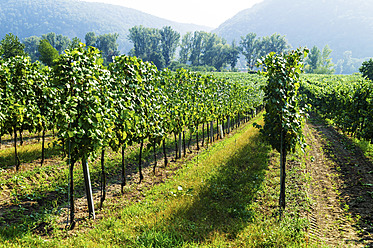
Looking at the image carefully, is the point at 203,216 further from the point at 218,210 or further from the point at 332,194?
the point at 332,194

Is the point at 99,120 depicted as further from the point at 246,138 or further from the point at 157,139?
the point at 246,138

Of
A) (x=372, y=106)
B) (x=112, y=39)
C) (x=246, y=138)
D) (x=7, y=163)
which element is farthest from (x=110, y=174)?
(x=112, y=39)

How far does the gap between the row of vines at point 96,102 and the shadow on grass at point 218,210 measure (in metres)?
3.46

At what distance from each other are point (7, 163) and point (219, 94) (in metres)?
16.6

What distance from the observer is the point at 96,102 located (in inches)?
339

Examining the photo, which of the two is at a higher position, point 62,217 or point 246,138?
point 246,138

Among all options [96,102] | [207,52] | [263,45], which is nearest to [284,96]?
[96,102]

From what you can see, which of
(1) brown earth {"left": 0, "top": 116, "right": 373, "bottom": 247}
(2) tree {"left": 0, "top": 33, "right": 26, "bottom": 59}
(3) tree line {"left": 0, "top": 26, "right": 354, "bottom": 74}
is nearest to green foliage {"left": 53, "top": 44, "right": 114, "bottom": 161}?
(1) brown earth {"left": 0, "top": 116, "right": 373, "bottom": 247}

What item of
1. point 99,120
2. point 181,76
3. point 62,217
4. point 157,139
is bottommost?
point 62,217

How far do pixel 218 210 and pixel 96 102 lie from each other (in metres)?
6.09

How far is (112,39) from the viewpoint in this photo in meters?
129

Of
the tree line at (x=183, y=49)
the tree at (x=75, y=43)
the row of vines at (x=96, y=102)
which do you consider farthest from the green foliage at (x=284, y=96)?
the tree line at (x=183, y=49)

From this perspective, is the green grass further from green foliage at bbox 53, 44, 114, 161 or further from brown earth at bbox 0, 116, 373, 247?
green foliage at bbox 53, 44, 114, 161

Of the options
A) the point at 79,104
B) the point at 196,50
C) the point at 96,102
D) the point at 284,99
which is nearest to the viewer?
the point at 79,104
